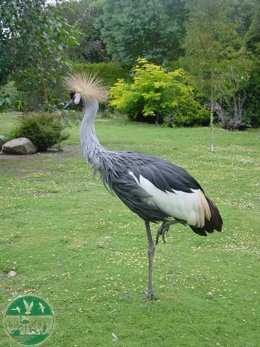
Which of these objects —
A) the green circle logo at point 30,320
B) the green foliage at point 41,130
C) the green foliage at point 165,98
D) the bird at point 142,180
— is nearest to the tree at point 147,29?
the green foliage at point 165,98

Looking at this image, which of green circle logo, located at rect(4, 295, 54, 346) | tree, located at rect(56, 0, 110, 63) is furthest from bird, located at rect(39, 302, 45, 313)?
tree, located at rect(56, 0, 110, 63)

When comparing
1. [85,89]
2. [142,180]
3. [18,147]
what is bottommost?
[18,147]

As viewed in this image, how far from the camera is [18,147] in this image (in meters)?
15.9

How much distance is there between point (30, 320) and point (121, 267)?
1.98 metres

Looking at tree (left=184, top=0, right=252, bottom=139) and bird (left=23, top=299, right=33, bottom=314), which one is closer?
bird (left=23, top=299, right=33, bottom=314)

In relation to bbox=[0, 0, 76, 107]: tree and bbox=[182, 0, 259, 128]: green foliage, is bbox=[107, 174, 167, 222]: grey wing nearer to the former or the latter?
bbox=[0, 0, 76, 107]: tree

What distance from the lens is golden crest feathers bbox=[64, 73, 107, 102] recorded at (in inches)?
206

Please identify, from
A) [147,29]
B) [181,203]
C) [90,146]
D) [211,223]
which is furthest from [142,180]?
[147,29]

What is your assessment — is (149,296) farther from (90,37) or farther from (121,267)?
(90,37)

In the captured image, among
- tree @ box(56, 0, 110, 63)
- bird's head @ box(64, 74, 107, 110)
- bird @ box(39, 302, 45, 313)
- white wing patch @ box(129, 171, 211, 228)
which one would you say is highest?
tree @ box(56, 0, 110, 63)

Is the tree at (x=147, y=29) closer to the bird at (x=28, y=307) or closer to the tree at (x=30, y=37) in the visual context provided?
the tree at (x=30, y=37)

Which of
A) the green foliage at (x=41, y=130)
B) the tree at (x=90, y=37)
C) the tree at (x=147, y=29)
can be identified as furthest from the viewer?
the tree at (x=90, y=37)

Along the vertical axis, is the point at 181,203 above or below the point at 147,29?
below

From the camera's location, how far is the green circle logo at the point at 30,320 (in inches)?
174
